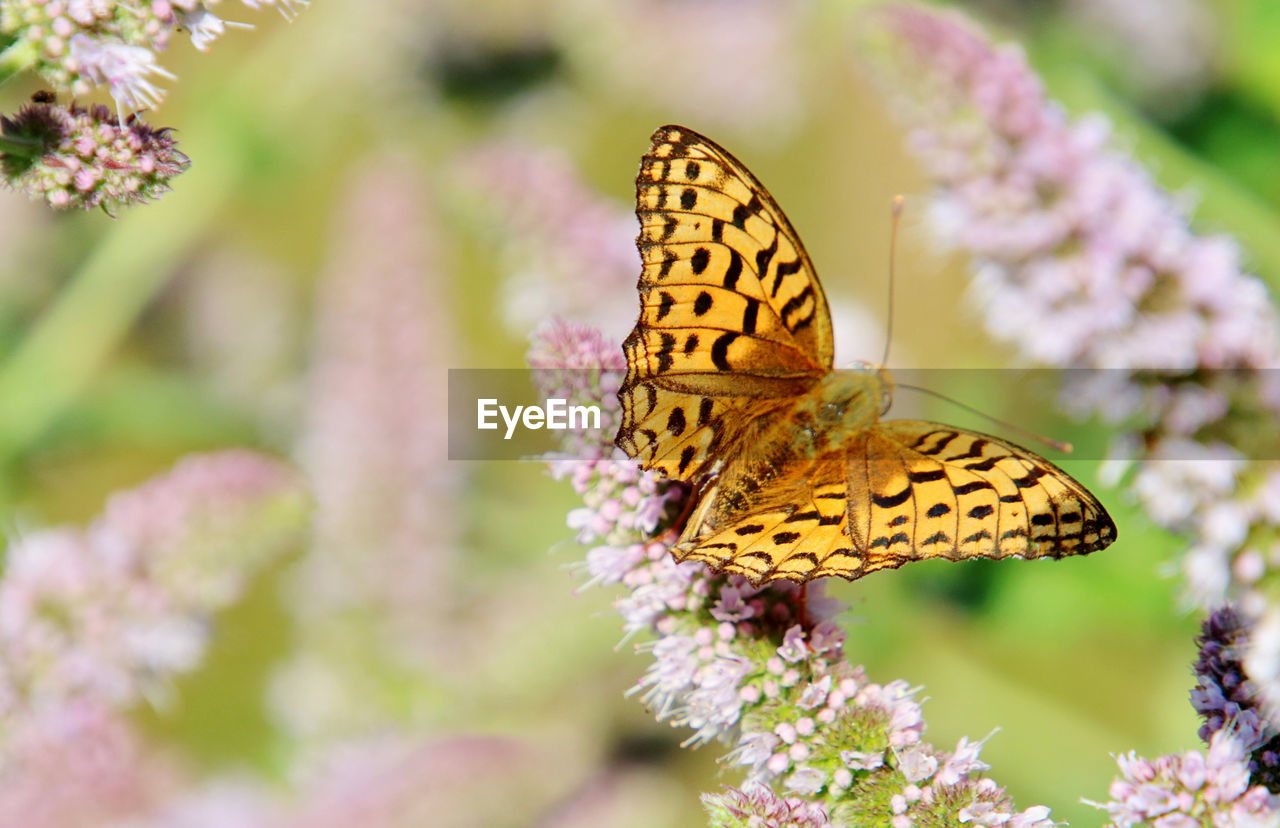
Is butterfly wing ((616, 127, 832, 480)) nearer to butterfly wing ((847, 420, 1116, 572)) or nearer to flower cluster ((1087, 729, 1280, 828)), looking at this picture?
butterfly wing ((847, 420, 1116, 572))

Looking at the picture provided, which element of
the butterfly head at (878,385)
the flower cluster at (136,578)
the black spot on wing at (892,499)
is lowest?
the flower cluster at (136,578)

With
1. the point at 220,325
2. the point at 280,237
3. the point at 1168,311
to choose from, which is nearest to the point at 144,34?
the point at 1168,311

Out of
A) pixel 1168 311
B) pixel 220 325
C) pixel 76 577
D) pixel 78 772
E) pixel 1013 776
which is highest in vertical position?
pixel 1168 311

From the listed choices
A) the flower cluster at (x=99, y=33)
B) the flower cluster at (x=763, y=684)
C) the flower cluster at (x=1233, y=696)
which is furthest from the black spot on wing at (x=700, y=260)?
the flower cluster at (x=1233, y=696)

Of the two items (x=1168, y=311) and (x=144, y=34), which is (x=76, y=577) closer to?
(x=144, y=34)

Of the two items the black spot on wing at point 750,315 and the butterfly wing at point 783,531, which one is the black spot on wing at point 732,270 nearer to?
the black spot on wing at point 750,315

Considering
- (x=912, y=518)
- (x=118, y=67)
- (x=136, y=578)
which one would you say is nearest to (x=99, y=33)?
(x=118, y=67)
